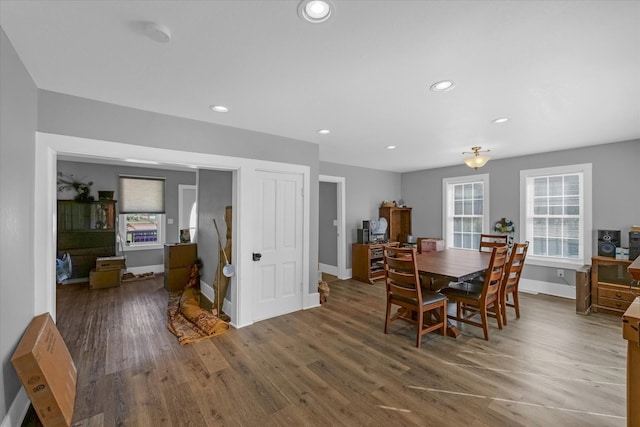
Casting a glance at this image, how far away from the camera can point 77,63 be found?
192 centimetres

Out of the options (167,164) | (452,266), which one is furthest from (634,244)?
(167,164)

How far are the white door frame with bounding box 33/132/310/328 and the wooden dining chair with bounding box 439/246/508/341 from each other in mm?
1929

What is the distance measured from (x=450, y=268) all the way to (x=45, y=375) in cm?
344

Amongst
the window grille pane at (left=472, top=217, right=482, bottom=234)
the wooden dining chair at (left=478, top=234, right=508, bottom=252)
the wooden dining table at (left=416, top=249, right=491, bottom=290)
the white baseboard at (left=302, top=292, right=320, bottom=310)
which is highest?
the window grille pane at (left=472, top=217, right=482, bottom=234)

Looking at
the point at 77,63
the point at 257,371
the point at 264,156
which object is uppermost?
the point at 77,63

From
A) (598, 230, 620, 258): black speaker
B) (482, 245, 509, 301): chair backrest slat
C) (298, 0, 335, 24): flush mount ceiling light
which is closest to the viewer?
(298, 0, 335, 24): flush mount ceiling light

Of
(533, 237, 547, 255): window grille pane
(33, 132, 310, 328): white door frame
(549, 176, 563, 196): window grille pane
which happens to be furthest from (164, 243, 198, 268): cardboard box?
(549, 176, 563, 196): window grille pane

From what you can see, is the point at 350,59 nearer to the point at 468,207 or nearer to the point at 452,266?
the point at 452,266

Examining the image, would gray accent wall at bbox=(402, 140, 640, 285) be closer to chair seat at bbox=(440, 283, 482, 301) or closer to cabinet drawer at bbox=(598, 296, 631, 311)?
cabinet drawer at bbox=(598, 296, 631, 311)

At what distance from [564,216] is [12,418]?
6728 millimetres

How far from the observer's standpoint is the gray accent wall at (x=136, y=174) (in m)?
5.39

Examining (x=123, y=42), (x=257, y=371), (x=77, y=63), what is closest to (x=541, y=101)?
(x=123, y=42)

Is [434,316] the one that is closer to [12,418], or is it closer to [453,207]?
[453,207]

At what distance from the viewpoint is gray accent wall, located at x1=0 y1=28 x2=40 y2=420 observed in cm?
158
